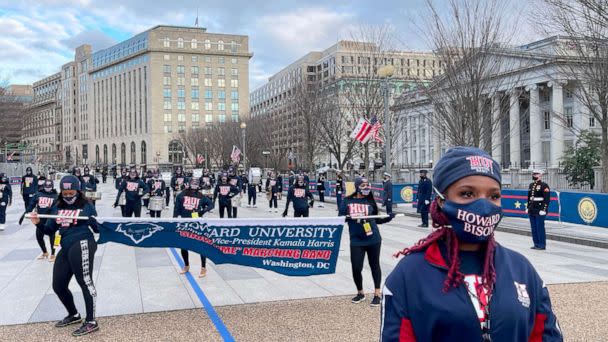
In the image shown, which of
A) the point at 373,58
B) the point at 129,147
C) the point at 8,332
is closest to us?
the point at 8,332

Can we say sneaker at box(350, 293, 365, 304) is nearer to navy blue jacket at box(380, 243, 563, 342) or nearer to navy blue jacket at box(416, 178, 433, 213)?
navy blue jacket at box(380, 243, 563, 342)

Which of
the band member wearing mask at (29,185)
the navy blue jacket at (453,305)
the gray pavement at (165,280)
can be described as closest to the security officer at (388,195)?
the gray pavement at (165,280)

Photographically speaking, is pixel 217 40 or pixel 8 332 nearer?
pixel 8 332

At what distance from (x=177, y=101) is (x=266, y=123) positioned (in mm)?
83910

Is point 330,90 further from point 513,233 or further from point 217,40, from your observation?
point 217,40

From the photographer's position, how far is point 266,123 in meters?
70.6

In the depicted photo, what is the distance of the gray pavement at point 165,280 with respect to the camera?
823 centimetres

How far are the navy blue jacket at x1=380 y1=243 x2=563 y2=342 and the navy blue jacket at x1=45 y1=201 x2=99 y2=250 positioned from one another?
577cm

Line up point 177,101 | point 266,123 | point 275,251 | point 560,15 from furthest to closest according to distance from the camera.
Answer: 1. point 177,101
2. point 266,123
3. point 560,15
4. point 275,251

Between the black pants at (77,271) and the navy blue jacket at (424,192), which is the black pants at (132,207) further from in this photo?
the black pants at (77,271)

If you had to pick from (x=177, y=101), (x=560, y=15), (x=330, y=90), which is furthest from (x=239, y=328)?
(x=177, y=101)

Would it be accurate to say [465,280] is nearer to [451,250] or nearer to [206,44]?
[451,250]

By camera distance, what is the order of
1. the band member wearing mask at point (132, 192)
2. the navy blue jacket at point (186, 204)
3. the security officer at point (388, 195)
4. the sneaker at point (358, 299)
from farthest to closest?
the band member wearing mask at point (132, 192) → the security officer at point (388, 195) → the navy blue jacket at point (186, 204) → the sneaker at point (358, 299)

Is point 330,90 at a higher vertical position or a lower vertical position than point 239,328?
higher
